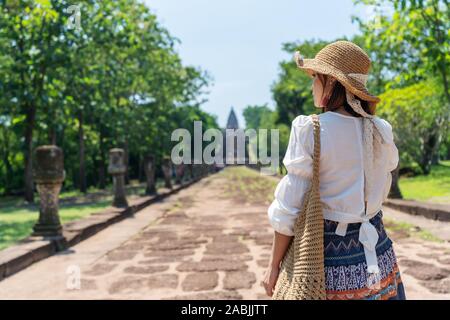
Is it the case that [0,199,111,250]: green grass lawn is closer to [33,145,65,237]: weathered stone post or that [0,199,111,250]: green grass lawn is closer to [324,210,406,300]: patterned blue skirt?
[33,145,65,237]: weathered stone post

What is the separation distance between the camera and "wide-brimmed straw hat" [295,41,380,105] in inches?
74.0

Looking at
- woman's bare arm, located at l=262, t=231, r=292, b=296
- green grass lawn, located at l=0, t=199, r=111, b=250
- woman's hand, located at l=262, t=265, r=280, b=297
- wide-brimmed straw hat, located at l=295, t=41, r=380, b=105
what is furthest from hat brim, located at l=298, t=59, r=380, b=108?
green grass lawn, located at l=0, t=199, r=111, b=250

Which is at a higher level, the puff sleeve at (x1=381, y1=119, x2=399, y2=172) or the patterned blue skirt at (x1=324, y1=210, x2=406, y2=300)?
the puff sleeve at (x1=381, y1=119, x2=399, y2=172)

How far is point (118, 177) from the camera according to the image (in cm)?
1260

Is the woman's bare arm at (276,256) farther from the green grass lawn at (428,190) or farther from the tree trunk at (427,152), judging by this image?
the tree trunk at (427,152)

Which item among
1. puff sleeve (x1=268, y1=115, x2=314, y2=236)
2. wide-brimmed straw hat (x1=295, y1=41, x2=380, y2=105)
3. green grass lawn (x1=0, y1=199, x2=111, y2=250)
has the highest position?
wide-brimmed straw hat (x1=295, y1=41, x2=380, y2=105)

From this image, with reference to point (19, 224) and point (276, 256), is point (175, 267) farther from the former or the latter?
point (19, 224)

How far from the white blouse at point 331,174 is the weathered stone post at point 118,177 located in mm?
10876

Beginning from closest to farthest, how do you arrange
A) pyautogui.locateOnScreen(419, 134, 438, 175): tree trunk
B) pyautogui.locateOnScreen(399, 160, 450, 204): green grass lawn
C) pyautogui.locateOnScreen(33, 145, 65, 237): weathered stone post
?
pyautogui.locateOnScreen(33, 145, 65, 237): weathered stone post < pyautogui.locateOnScreen(399, 160, 450, 204): green grass lawn < pyautogui.locateOnScreen(419, 134, 438, 175): tree trunk

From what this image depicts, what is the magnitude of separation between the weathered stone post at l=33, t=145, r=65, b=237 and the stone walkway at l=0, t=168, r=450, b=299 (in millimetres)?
584

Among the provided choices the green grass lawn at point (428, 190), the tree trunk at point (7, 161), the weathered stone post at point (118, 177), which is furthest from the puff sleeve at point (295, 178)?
the tree trunk at point (7, 161)

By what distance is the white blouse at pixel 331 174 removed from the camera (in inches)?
71.4

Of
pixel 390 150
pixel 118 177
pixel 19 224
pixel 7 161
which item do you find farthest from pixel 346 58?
pixel 7 161
